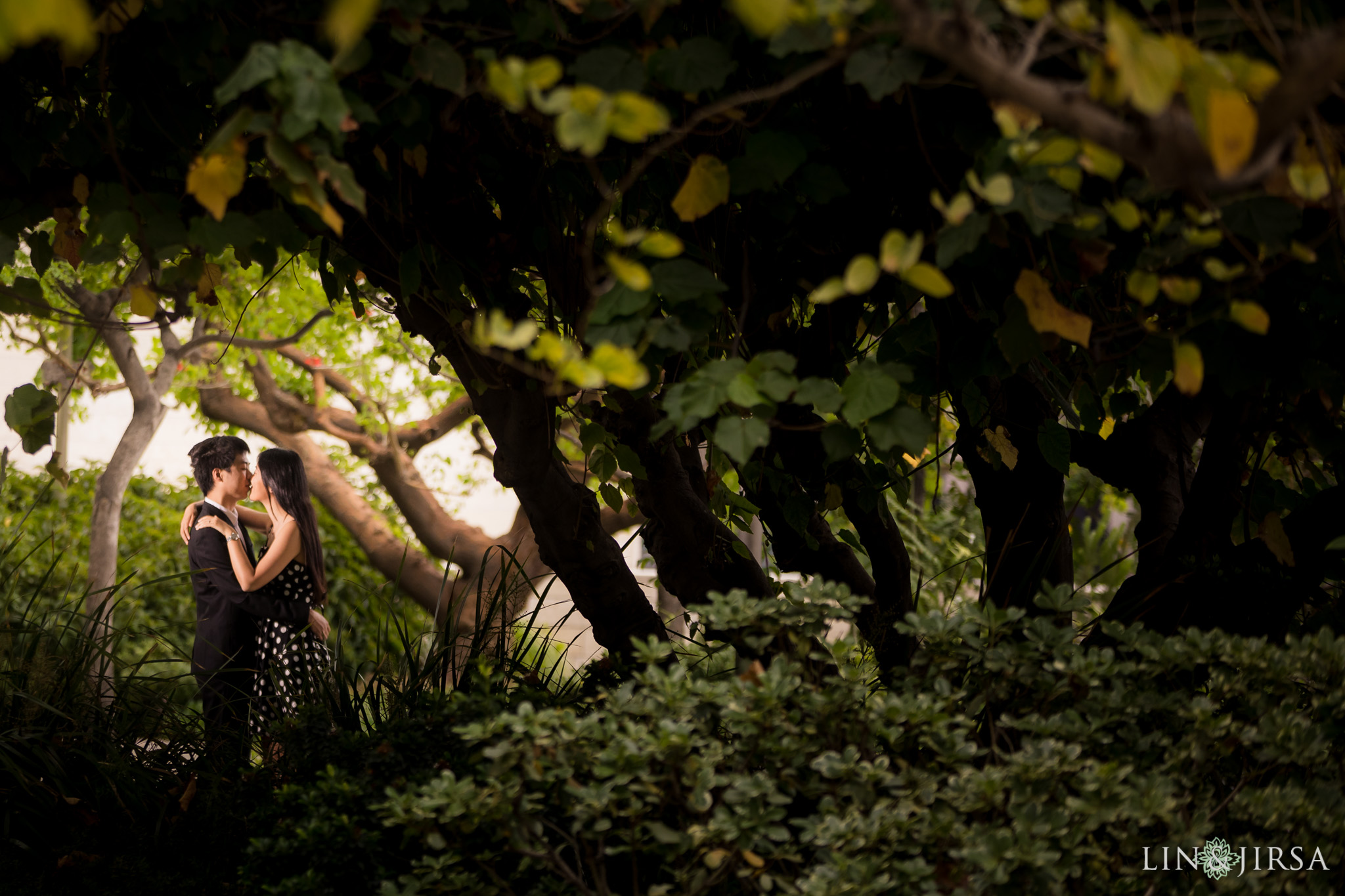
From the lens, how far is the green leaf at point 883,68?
1.47 m

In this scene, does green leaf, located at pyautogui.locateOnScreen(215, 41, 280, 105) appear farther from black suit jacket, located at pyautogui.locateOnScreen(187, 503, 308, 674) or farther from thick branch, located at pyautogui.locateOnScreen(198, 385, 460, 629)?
thick branch, located at pyautogui.locateOnScreen(198, 385, 460, 629)

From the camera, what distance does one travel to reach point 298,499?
510cm

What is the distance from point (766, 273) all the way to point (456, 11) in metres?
0.99

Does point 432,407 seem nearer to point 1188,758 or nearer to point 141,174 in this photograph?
point 141,174

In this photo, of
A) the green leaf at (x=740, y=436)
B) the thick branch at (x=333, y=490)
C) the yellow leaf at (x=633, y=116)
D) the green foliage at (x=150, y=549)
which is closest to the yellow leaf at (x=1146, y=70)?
the yellow leaf at (x=633, y=116)

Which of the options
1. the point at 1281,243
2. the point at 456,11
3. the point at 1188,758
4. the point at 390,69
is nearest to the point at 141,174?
the point at 390,69

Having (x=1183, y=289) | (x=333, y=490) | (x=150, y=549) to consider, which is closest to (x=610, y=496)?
(x=1183, y=289)

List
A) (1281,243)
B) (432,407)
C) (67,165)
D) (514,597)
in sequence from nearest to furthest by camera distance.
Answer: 1. (1281,243)
2. (67,165)
3. (514,597)
4. (432,407)

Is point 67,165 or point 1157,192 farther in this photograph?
point 67,165

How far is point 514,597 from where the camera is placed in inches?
140

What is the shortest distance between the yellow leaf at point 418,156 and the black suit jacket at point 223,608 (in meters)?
3.32

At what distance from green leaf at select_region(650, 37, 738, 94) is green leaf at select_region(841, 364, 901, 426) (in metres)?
0.51

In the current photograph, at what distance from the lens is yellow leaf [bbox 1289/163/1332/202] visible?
1253 millimetres

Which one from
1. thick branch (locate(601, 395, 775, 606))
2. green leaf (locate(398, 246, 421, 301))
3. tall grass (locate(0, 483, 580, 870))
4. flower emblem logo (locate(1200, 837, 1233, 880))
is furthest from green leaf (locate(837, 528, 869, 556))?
green leaf (locate(398, 246, 421, 301))
